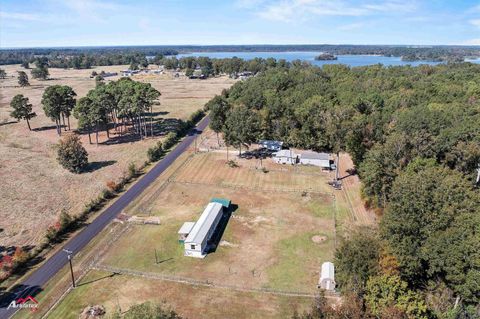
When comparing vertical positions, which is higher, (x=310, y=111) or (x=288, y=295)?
(x=310, y=111)

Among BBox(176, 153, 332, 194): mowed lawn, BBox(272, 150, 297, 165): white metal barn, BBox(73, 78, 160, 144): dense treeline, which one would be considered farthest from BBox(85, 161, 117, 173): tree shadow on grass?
BBox(272, 150, 297, 165): white metal barn

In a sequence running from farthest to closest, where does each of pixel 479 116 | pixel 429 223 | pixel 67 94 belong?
pixel 67 94, pixel 479 116, pixel 429 223

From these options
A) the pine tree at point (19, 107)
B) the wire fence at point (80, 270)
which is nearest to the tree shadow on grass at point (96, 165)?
the wire fence at point (80, 270)

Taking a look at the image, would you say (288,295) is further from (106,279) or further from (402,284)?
(106,279)

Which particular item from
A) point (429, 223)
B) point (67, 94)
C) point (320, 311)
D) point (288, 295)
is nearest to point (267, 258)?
point (288, 295)

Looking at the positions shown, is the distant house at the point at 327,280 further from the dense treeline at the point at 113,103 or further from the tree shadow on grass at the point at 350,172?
the dense treeline at the point at 113,103

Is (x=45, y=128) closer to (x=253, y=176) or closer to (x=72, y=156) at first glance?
(x=72, y=156)
